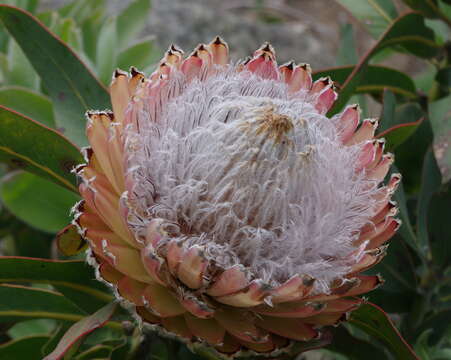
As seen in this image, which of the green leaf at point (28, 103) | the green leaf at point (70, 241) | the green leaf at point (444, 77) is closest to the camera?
the green leaf at point (70, 241)

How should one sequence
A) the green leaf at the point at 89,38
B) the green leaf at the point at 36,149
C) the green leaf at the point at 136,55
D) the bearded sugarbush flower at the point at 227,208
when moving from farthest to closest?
the green leaf at the point at 89,38, the green leaf at the point at 136,55, the green leaf at the point at 36,149, the bearded sugarbush flower at the point at 227,208

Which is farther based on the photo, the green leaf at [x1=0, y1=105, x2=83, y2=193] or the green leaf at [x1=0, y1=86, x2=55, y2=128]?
the green leaf at [x1=0, y1=86, x2=55, y2=128]

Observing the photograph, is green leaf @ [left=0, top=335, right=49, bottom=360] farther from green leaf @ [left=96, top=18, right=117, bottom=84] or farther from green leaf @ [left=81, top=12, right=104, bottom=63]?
green leaf @ [left=81, top=12, right=104, bottom=63]

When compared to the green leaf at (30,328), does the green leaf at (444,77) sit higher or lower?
higher

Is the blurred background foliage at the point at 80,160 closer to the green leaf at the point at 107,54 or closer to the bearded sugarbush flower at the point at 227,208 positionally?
the green leaf at the point at 107,54

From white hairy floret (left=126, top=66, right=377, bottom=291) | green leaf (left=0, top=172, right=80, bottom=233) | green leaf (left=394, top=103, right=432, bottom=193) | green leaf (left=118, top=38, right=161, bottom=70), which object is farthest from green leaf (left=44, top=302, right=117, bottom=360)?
green leaf (left=118, top=38, right=161, bottom=70)

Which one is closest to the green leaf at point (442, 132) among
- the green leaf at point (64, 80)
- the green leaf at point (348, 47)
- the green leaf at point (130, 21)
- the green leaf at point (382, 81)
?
the green leaf at point (382, 81)

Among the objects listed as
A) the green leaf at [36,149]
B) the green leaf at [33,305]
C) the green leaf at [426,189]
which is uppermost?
the green leaf at [426,189]
